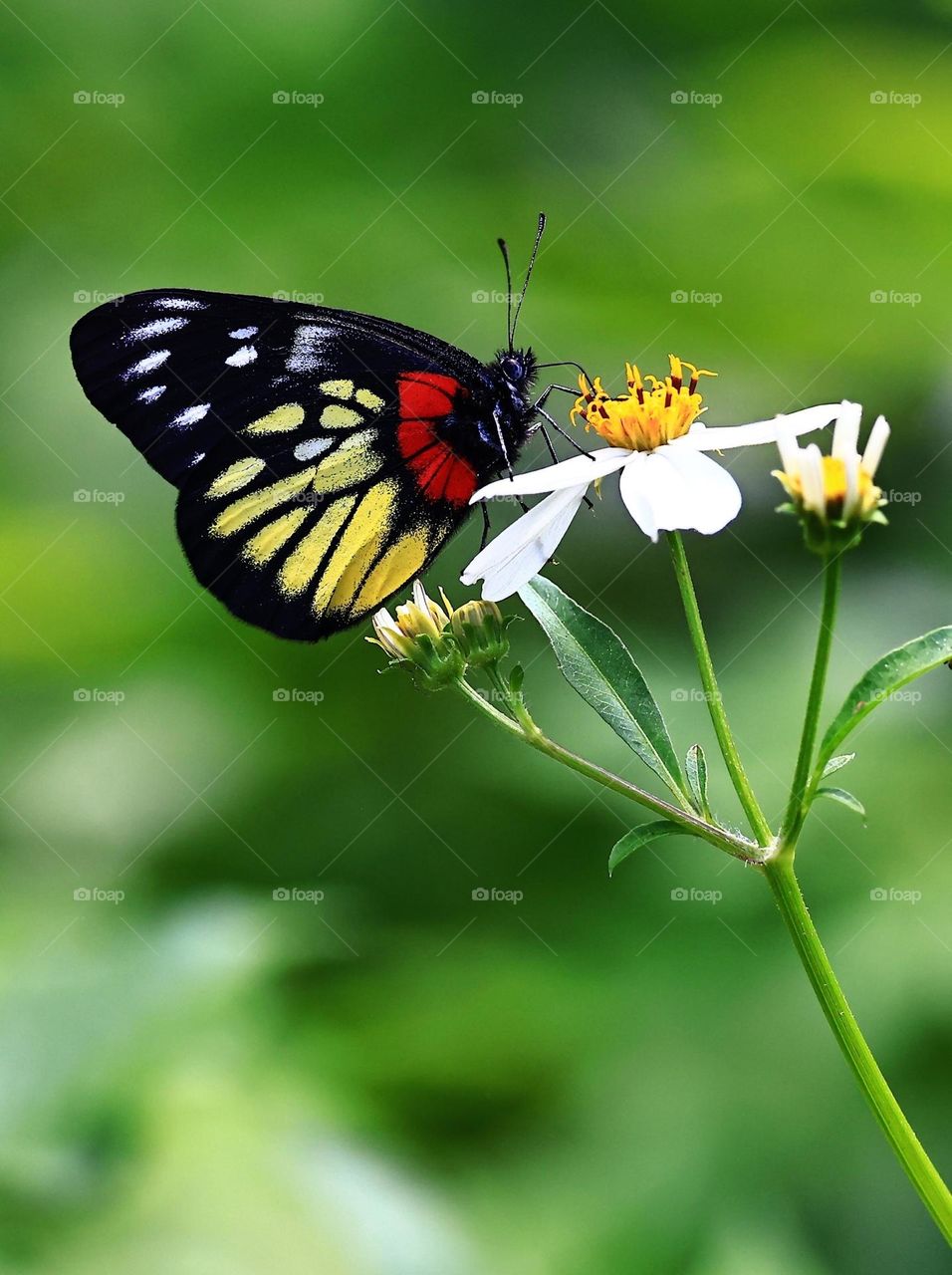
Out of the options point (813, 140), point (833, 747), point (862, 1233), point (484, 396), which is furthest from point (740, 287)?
point (833, 747)

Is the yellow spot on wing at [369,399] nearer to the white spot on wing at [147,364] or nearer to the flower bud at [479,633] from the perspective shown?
the white spot on wing at [147,364]

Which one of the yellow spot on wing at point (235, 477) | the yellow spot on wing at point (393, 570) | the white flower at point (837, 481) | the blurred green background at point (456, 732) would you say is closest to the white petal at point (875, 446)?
the white flower at point (837, 481)

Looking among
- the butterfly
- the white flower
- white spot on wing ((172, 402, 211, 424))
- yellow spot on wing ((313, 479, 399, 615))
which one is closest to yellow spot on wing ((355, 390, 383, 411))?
the butterfly

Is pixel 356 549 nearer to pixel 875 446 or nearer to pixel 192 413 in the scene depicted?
pixel 192 413

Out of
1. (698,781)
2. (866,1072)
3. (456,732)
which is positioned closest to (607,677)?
(698,781)

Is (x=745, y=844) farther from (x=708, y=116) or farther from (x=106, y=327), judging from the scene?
(x=708, y=116)

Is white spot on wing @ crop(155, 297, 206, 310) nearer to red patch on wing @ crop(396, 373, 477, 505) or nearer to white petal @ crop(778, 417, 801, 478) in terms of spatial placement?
red patch on wing @ crop(396, 373, 477, 505)
